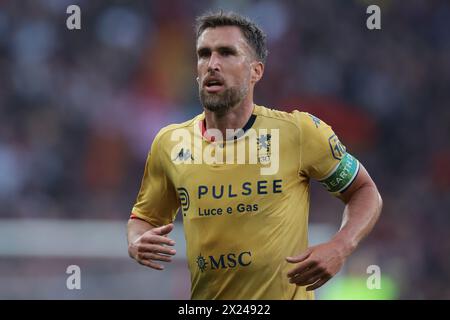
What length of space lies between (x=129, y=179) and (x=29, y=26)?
3.11 m

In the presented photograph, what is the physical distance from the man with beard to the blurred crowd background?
6.07 m

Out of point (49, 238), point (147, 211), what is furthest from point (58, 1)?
point (147, 211)

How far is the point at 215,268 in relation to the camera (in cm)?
511

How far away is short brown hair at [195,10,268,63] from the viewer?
5391 mm

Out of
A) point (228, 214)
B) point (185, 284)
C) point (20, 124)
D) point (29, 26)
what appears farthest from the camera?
point (29, 26)

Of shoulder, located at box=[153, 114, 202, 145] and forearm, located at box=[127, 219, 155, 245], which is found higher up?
shoulder, located at box=[153, 114, 202, 145]

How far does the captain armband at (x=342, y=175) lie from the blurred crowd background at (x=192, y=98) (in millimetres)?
6025

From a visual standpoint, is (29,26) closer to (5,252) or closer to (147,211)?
(5,252)

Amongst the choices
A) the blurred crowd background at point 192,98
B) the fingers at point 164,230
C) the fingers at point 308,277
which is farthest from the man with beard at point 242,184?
the blurred crowd background at point 192,98

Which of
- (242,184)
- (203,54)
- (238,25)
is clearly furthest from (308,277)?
(238,25)

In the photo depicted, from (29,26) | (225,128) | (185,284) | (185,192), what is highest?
(29,26)

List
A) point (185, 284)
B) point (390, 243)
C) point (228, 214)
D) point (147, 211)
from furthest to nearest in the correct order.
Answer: point (390, 243) → point (185, 284) → point (147, 211) → point (228, 214)

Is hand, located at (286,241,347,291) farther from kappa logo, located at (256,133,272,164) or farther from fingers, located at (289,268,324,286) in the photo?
kappa logo, located at (256,133,272,164)

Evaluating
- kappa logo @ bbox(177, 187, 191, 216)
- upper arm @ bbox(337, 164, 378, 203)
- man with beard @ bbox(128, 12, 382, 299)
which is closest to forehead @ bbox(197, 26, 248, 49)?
man with beard @ bbox(128, 12, 382, 299)
